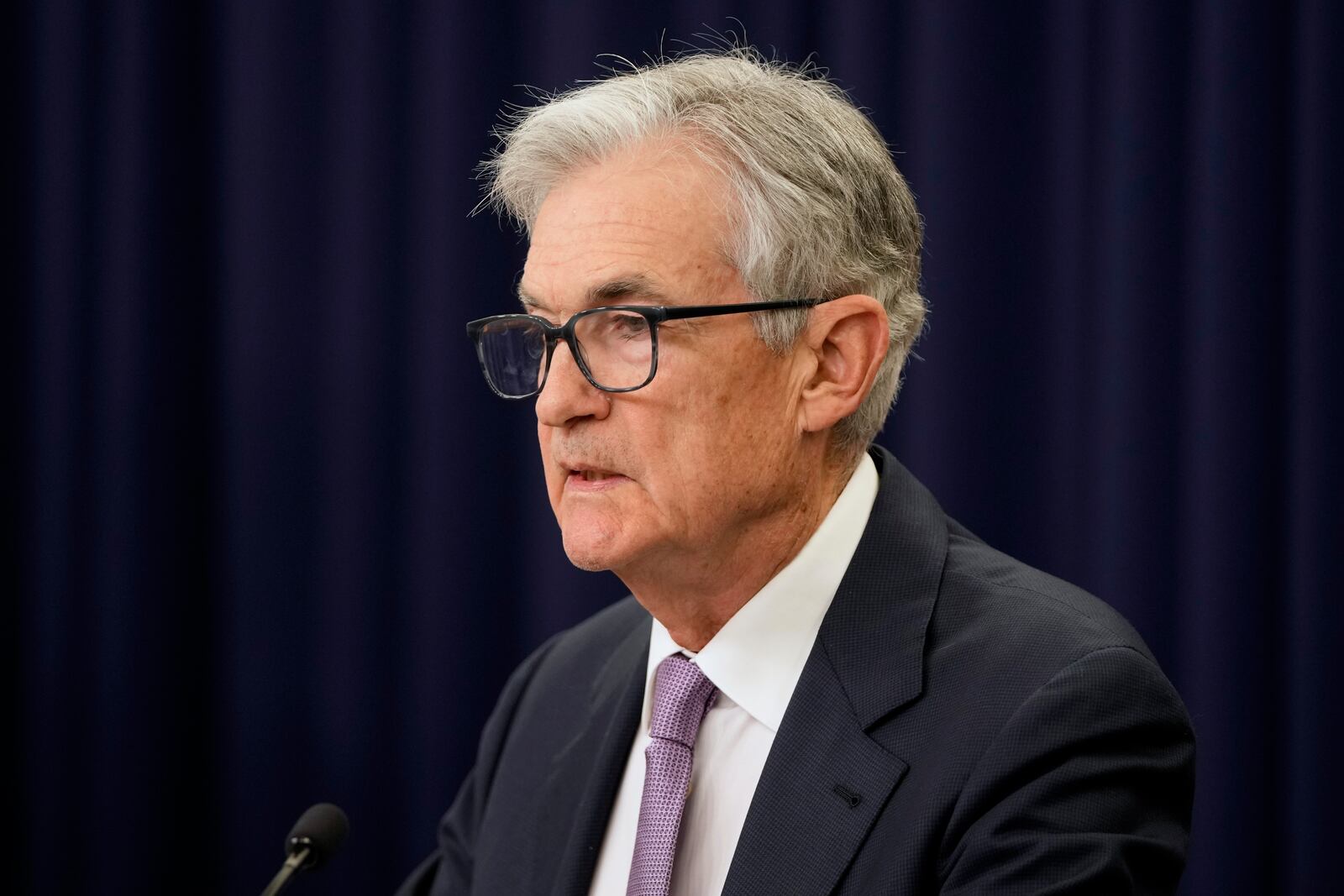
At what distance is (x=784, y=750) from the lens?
125cm

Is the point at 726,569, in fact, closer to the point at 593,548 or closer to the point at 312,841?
the point at 593,548

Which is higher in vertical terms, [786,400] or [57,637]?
[786,400]

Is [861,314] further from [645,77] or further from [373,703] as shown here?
[373,703]

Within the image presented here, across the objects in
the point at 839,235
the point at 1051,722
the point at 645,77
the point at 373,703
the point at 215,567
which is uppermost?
the point at 645,77

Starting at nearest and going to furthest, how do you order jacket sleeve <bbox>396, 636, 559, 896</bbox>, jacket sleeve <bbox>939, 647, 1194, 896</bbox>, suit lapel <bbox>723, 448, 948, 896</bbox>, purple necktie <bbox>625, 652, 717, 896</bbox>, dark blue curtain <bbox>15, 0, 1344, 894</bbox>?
1. jacket sleeve <bbox>939, 647, 1194, 896</bbox>
2. suit lapel <bbox>723, 448, 948, 896</bbox>
3. purple necktie <bbox>625, 652, 717, 896</bbox>
4. jacket sleeve <bbox>396, 636, 559, 896</bbox>
5. dark blue curtain <bbox>15, 0, 1344, 894</bbox>

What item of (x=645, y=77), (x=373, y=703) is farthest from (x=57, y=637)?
(x=645, y=77)

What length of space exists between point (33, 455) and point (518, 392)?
1.56 m

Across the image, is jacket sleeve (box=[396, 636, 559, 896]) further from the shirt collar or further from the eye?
the eye

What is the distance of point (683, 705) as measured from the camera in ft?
4.50

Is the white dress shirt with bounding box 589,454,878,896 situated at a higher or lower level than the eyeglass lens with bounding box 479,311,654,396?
lower

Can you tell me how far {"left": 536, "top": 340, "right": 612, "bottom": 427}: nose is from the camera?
4.21ft

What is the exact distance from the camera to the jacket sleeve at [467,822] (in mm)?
1657

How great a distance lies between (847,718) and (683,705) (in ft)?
0.64

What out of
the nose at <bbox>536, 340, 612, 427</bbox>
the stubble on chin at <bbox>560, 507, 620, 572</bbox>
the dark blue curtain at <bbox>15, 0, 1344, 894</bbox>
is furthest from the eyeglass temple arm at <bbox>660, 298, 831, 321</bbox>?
the dark blue curtain at <bbox>15, 0, 1344, 894</bbox>
